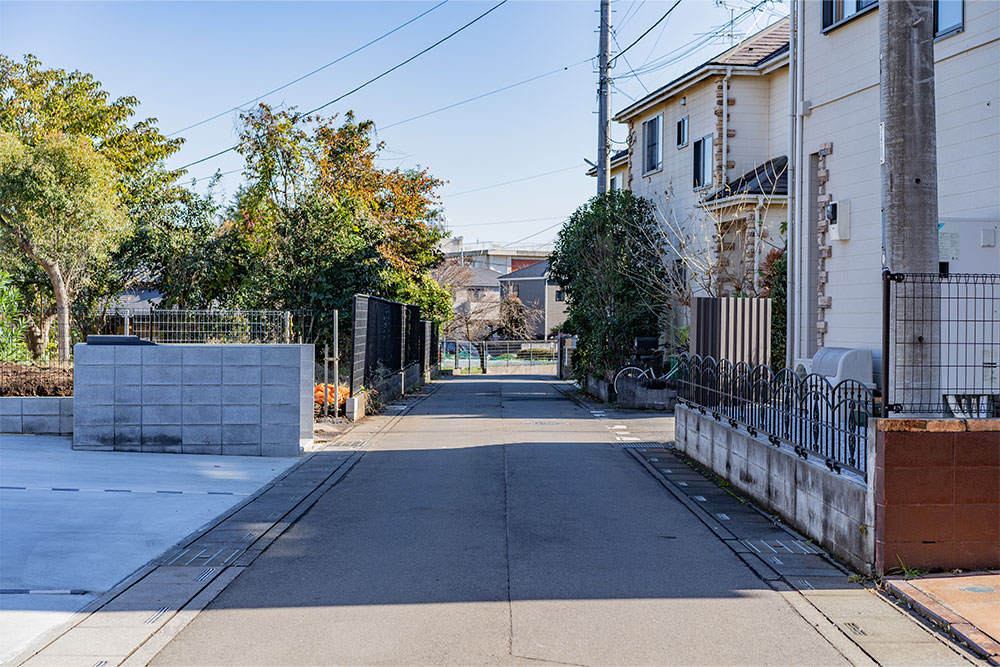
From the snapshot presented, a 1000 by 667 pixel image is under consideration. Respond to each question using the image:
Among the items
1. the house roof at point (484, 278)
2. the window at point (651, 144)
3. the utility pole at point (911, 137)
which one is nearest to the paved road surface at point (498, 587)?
the utility pole at point (911, 137)

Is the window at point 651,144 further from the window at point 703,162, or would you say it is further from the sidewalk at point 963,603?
the sidewalk at point 963,603

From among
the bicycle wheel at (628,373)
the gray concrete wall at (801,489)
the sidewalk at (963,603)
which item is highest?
the bicycle wheel at (628,373)

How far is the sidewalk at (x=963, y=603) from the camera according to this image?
4.87 metres

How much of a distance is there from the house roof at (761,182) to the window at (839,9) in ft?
20.3

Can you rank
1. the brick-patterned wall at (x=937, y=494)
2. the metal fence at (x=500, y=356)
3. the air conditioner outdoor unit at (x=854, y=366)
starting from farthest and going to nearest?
the metal fence at (x=500, y=356), the air conditioner outdoor unit at (x=854, y=366), the brick-patterned wall at (x=937, y=494)

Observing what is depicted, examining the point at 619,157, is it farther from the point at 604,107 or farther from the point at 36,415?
the point at 36,415

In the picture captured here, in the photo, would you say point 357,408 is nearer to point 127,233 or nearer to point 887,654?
point 127,233

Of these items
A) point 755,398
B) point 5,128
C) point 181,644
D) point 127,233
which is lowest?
point 181,644

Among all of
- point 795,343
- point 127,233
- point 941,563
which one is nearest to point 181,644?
point 941,563

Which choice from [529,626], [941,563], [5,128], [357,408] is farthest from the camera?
[5,128]

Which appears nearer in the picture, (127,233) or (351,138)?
(127,233)

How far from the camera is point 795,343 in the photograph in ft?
44.5

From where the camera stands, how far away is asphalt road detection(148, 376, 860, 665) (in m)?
4.78

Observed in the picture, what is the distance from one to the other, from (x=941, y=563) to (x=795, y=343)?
776cm
